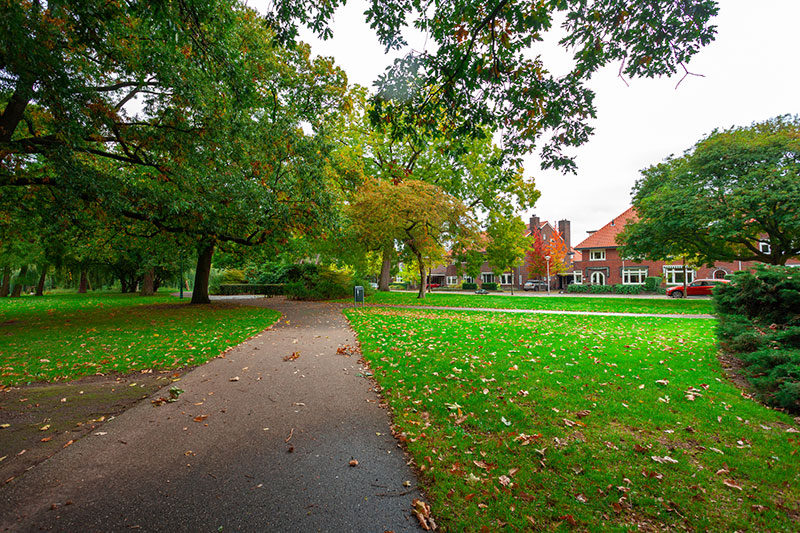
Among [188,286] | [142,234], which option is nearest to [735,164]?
[142,234]

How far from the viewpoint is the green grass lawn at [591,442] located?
97.1 inches

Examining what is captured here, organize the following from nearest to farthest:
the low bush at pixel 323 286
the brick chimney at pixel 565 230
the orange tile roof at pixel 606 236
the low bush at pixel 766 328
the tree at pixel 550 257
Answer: the low bush at pixel 766 328, the low bush at pixel 323 286, the orange tile roof at pixel 606 236, the tree at pixel 550 257, the brick chimney at pixel 565 230

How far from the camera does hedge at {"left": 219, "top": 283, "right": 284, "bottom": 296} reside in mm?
28734

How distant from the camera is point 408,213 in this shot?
19469mm

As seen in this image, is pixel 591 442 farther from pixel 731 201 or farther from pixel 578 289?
pixel 578 289

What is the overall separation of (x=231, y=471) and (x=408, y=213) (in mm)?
17326

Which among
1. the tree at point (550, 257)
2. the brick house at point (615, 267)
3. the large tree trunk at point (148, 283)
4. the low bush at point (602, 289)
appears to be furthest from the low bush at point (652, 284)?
the large tree trunk at point (148, 283)

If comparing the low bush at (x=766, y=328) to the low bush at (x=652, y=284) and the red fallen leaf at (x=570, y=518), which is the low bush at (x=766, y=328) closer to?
the red fallen leaf at (x=570, y=518)

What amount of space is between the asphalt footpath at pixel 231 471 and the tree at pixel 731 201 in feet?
72.5

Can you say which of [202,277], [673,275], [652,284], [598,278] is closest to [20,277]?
[202,277]

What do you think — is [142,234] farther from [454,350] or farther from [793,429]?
[793,429]

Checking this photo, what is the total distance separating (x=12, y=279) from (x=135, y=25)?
1603 inches

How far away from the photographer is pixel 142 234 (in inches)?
600

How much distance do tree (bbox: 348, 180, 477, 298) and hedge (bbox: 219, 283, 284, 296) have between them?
11428mm
